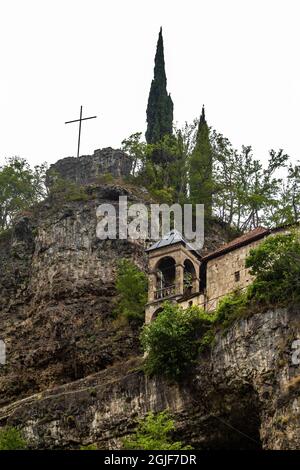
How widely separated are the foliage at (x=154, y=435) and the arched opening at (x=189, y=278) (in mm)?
10227

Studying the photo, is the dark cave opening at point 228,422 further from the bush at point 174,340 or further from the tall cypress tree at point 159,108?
the tall cypress tree at point 159,108

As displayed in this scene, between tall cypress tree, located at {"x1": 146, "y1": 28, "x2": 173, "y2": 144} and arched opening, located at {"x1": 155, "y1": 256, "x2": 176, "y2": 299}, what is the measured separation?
21985 millimetres

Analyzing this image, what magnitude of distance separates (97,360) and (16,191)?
24.6 m

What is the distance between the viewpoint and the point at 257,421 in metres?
56.4

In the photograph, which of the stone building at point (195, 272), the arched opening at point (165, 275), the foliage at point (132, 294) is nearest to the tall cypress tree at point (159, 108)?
the foliage at point (132, 294)

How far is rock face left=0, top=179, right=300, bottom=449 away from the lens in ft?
185

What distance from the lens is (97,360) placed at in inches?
2736

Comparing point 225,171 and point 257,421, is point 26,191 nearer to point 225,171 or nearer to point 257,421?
point 225,171

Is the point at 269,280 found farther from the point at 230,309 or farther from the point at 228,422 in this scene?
the point at 228,422

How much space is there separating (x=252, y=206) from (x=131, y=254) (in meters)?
10.8

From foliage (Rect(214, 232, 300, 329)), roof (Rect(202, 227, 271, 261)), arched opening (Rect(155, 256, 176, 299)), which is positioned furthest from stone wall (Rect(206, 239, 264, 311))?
foliage (Rect(214, 232, 300, 329))

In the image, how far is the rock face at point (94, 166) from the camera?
88.2 meters

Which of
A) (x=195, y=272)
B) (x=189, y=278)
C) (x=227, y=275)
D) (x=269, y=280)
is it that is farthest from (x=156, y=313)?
(x=269, y=280)

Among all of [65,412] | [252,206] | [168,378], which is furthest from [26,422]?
[252,206]
